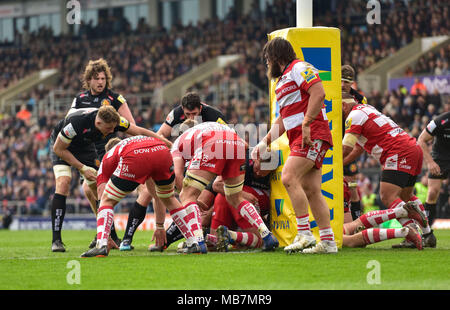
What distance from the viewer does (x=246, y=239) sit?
28.8 ft

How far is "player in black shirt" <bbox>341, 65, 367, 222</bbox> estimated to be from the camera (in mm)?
10023

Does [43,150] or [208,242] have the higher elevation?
[208,242]

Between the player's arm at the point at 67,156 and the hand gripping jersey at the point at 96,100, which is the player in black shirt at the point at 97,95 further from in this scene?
the player's arm at the point at 67,156

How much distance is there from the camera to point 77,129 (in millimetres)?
8898

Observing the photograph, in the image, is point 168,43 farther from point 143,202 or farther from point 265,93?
point 143,202

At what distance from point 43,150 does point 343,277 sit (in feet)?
74.7

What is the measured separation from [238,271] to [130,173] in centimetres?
195

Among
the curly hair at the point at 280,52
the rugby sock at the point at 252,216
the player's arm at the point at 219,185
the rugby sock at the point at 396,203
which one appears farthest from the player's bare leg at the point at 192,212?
the rugby sock at the point at 396,203

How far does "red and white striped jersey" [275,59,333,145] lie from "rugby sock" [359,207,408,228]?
4.46 ft

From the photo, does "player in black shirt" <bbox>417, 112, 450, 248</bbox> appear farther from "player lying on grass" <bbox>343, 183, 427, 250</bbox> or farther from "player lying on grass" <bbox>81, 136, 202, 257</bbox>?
"player lying on grass" <bbox>81, 136, 202, 257</bbox>

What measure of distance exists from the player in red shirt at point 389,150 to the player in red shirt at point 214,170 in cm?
153
